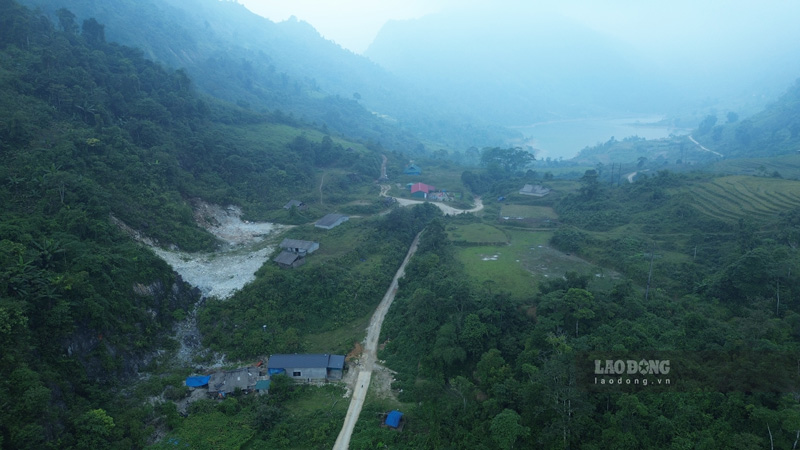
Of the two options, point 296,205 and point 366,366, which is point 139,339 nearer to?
point 366,366

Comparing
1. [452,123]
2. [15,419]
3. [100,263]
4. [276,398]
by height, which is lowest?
[276,398]

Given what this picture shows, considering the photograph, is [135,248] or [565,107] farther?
[565,107]

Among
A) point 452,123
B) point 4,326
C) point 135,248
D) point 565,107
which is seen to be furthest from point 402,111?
point 4,326

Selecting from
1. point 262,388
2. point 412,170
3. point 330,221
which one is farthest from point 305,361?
point 412,170

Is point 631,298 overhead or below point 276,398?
overhead

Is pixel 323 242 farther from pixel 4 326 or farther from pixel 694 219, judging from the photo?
pixel 694 219

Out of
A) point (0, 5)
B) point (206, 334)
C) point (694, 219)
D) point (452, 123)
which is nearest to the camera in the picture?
point (206, 334)

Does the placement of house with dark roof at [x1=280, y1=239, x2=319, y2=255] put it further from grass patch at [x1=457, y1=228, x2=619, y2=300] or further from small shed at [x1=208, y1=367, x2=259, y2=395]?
small shed at [x1=208, y1=367, x2=259, y2=395]
